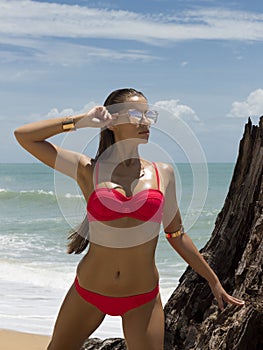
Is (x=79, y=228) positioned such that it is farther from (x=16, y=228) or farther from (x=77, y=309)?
(x=16, y=228)

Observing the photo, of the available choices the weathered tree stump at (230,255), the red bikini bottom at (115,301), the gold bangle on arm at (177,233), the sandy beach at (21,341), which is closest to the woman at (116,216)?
the red bikini bottom at (115,301)

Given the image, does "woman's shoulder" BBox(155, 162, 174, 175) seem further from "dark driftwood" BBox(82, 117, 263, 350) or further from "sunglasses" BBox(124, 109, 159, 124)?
"dark driftwood" BBox(82, 117, 263, 350)

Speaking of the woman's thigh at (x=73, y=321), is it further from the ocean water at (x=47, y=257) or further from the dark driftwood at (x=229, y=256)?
the dark driftwood at (x=229, y=256)

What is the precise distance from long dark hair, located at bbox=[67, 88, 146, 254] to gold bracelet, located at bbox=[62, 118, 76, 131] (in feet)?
0.68

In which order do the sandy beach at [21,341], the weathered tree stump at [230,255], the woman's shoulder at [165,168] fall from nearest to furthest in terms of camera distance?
the woman's shoulder at [165,168]
the weathered tree stump at [230,255]
the sandy beach at [21,341]

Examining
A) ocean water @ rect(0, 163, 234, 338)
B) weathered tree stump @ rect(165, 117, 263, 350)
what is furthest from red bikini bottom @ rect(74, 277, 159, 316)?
weathered tree stump @ rect(165, 117, 263, 350)

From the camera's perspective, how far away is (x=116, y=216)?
11.0ft

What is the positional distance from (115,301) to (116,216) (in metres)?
0.45

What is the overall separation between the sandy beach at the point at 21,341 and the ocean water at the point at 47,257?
0.88 ft

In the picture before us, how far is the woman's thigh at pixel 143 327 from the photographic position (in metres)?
3.40

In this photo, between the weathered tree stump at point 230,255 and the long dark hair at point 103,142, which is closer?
the long dark hair at point 103,142

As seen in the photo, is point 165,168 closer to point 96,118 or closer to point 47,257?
point 96,118

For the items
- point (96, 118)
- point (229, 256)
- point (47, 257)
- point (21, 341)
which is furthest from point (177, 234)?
point (47, 257)

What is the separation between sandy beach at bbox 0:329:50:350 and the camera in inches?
305
